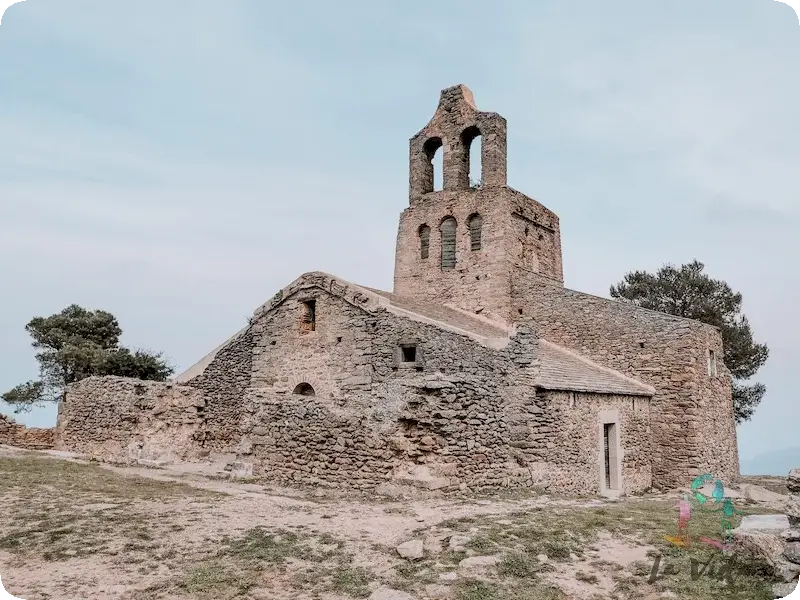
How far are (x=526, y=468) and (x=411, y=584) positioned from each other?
706cm

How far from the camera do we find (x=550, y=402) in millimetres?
13742

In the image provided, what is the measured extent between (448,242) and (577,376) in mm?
7893

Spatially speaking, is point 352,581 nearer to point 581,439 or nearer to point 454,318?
point 581,439

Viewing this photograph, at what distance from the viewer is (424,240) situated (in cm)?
2270

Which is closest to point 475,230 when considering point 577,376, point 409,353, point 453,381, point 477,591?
point 577,376

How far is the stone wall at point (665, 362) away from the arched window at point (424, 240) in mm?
4100

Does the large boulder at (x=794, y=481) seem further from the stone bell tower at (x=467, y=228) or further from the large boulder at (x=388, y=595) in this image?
the stone bell tower at (x=467, y=228)

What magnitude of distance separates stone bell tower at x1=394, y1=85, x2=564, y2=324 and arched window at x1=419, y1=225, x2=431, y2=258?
1.3 inches

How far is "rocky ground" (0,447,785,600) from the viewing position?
6344 mm

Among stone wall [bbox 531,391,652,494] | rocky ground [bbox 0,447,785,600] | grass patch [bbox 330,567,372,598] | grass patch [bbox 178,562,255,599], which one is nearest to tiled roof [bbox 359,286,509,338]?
stone wall [bbox 531,391,652,494]

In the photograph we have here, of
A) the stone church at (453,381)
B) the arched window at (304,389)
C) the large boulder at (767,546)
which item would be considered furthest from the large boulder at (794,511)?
the arched window at (304,389)

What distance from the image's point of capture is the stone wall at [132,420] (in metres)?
17.4

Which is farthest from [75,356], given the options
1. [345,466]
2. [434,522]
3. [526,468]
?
[434,522]

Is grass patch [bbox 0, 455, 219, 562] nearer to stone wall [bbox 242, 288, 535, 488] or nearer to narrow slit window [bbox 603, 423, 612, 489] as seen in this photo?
stone wall [bbox 242, 288, 535, 488]
